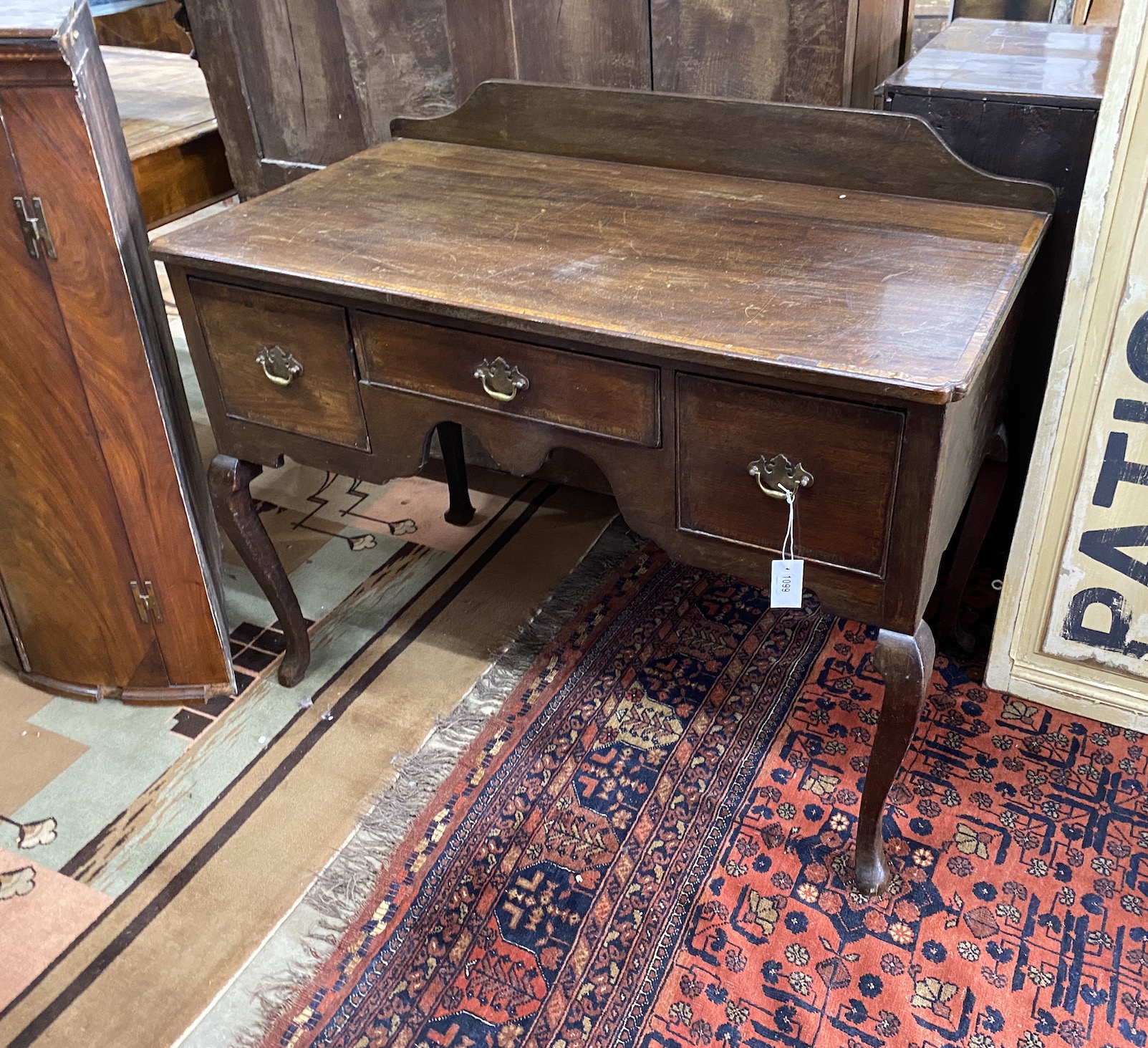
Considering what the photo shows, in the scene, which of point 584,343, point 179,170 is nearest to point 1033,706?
point 584,343

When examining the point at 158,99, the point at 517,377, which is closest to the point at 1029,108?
the point at 517,377

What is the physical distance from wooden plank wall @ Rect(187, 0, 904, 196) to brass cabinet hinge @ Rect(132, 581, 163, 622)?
0.89 meters

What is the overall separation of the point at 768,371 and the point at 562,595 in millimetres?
1003

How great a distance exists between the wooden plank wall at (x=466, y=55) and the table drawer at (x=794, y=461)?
2.22 ft

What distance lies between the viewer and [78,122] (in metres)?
1.38

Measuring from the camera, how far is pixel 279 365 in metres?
1.48

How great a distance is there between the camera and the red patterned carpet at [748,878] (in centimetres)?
132

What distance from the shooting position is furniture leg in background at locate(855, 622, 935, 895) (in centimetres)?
124

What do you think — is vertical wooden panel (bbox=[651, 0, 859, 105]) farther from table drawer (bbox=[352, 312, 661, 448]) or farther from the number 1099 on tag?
the number 1099 on tag

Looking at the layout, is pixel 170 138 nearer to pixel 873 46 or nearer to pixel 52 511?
pixel 52 511

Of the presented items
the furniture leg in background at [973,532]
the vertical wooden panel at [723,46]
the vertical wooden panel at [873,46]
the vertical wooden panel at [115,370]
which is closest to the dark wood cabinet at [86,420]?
the vertical wooden panel at [115,370]

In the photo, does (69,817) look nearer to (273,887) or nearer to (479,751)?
(273,887)

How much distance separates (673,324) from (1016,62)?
775mm

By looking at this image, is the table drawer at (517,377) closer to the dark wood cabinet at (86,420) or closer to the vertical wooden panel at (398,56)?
the dark wood cabinet at (86,420)
